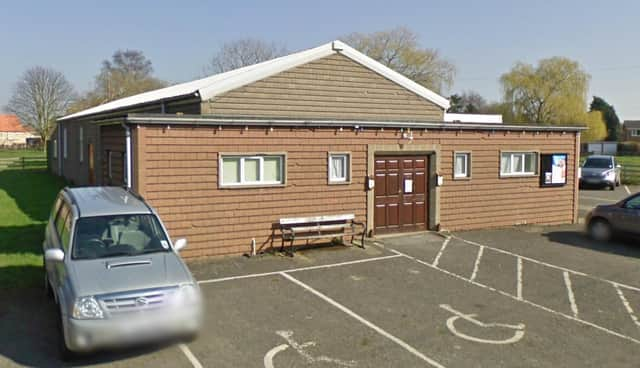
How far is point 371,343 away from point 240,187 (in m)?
5.34

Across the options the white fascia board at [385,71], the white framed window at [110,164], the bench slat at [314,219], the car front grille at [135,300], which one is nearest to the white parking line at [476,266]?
the bench slat at [314,219]

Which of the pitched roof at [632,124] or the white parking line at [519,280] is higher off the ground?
the pitched roof at [632,124]

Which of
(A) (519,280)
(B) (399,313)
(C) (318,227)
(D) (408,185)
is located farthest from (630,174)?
(B) (399,313)

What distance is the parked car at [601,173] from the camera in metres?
27.6

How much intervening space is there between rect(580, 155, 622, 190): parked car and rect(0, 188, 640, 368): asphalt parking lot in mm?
17290

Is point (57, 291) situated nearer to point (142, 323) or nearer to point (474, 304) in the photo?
point (142, 323)

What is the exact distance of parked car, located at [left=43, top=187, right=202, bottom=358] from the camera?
18.1 ft

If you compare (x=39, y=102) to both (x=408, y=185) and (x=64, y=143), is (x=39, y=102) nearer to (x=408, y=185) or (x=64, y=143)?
(x=64, y=143)

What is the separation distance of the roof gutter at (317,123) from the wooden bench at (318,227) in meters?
2.11

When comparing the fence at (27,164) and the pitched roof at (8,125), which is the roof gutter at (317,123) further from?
the pitched roof at (8,125)

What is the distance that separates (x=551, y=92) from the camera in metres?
50.3

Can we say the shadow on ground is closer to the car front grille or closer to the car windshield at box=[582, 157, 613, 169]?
the car front grille

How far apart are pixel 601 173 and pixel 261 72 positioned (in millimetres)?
21056

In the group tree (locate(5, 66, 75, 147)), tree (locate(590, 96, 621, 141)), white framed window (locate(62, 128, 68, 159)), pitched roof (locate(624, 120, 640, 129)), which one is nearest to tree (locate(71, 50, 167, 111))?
tree (locate(5, 66, 75, 147))
